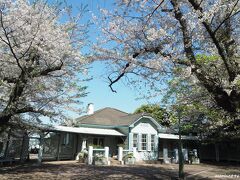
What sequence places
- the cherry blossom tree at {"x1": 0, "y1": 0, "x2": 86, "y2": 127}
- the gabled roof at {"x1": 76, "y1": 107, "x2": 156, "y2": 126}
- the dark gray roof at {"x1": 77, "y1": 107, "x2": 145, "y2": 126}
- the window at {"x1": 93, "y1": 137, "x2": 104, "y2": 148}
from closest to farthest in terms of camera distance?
the cherry blossom tree at {"x1": 0, "y1": 0, "x2": 86, "y2": 127} → the window at {"x1": 93, "y1": 137, "x2": 104, "y2": 148} → the gabled roof at {"x1": 76, "y1": 107, "x2": 156, "y2": 126} → the dark gray roof at {"x1": 77, "y1": 107, "x2": 145, "y2": 126}

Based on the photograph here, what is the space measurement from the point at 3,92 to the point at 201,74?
1104 centimetres

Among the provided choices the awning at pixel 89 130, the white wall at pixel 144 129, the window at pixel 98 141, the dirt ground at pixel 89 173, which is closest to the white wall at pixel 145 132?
the white wall at pixel 144 129

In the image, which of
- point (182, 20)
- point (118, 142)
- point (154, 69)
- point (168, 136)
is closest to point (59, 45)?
point (154, 69)

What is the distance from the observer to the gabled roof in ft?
95.3

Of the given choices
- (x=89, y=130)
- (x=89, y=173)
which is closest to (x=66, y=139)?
(x=89, y=130)

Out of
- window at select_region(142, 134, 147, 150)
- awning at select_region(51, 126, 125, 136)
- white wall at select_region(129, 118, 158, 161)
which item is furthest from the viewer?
window at select_region(142, 134, 147, 150)

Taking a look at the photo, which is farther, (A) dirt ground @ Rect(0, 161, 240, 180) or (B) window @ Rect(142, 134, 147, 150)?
(B) window @ Rect(142, 134, 147, 150)

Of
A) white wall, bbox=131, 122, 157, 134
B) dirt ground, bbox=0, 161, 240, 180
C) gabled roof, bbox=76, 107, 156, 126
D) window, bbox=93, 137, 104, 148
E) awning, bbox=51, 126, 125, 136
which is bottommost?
dirt ground, bbox=0, 161, 240, 180

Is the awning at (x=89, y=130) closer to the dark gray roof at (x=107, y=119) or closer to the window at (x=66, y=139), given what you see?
the dark gray roof at (x=107, y=119)

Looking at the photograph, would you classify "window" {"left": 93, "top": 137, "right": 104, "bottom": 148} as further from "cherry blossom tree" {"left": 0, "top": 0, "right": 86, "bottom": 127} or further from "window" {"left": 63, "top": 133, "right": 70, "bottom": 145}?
"cherry blossom tree" {"left": 0, "top": 0, "right": 86, "bottom": 127}

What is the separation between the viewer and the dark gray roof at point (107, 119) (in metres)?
29.2

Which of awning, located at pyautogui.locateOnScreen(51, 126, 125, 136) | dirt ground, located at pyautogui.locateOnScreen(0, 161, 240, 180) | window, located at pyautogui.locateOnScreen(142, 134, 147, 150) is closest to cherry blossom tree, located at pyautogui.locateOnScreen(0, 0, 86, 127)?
dirt ground, located at pyautogui.locateOnScreen(0, 161, 240, 180)

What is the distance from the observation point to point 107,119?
3141 cm

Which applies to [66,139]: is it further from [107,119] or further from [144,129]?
[144,129]
